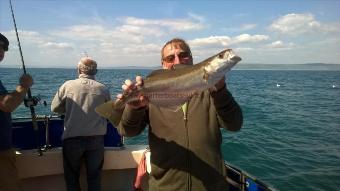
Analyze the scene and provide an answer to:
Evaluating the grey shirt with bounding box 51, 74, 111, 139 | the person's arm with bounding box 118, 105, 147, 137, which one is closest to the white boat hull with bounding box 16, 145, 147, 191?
the grey shirt with bounding box 51, 74, 111, 139

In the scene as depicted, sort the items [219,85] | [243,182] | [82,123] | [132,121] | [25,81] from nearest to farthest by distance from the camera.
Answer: [219,85], [132,121], [25,81], [243,182], [82,123]

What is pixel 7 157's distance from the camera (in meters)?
4.94

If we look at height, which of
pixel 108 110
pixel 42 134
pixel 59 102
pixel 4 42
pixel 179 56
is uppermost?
pixel 4 42

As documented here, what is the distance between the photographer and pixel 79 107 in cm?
586

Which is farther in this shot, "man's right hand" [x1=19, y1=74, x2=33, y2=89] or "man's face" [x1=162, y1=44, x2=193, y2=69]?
"man's right hand" [x1=19, y1=74, x2=33, y2=89]

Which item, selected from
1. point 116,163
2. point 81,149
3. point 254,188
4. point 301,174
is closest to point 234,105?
point 254,188

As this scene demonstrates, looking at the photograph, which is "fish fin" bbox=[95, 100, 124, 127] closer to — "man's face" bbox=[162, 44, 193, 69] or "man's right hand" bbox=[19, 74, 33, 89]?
"man's face" bbox=[162, 44, 193, 69]

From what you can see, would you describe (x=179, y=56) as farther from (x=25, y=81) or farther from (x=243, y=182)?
(x=243, y=182)

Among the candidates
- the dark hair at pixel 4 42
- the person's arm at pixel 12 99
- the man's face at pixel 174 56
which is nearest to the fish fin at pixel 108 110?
the man's face at pixel 174 56

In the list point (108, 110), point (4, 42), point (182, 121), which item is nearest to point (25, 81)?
point (4, 42)

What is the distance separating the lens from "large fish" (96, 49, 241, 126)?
3363 millimetres

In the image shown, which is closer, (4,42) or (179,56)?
(179,56)

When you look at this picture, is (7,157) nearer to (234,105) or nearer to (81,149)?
(81,149)

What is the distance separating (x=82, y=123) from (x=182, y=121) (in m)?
2.73
